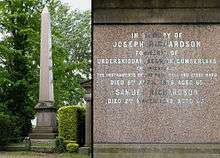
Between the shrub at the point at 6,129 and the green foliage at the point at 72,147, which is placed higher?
the shrub at the point at 6,129

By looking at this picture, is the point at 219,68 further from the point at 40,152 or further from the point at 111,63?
the point at 40,152

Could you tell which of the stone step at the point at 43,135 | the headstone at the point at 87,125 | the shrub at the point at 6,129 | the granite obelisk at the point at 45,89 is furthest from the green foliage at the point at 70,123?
the shrub at the point at 6,129

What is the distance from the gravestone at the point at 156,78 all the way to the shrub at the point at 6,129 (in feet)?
71.8

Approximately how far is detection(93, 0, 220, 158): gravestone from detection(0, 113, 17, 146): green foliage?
21.9m

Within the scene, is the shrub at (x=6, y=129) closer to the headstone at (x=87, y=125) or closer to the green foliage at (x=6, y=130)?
the green foliage at (x=6, y=130)

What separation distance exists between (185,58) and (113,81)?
116 cm

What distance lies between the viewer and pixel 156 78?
8.27 metres

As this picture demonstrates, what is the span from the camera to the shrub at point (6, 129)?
2936cm

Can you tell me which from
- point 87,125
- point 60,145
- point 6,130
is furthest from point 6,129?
point 87,125

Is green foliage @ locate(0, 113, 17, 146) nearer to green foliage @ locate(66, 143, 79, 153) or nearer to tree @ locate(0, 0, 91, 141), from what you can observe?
tree @ locate(0, 0, 91, 141)

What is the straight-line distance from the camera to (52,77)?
32281 mm

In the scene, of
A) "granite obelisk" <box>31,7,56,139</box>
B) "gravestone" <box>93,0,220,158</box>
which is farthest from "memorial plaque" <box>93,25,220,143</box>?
"granite obelisk" <box>31,7,56,139</box>

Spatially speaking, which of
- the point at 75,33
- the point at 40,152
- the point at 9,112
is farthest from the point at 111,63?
the point at 75,33

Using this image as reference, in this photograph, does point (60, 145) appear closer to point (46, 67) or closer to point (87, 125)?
point (87, 125)
